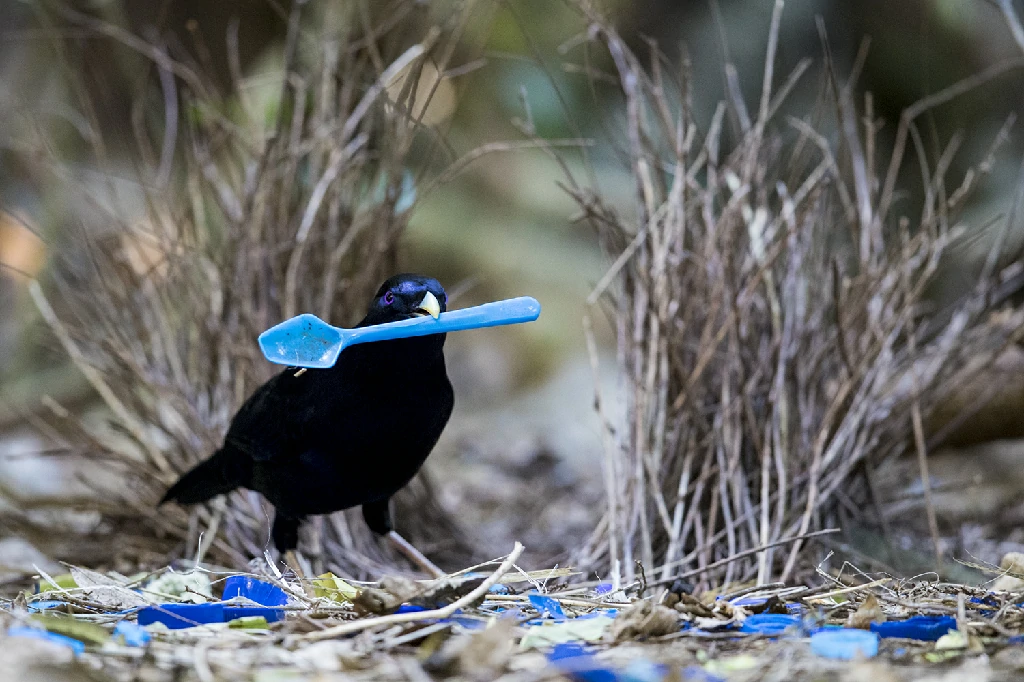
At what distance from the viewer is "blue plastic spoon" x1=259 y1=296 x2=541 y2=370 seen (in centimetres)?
193

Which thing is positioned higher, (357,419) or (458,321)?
(458,321)

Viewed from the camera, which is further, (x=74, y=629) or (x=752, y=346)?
(x=752, y=346)

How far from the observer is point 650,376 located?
2.62 meters

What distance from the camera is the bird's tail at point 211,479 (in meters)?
2.52

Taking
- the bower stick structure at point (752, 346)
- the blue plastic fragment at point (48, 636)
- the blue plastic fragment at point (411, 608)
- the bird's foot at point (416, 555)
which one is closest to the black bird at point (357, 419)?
the bird's foot at point (416, 555)

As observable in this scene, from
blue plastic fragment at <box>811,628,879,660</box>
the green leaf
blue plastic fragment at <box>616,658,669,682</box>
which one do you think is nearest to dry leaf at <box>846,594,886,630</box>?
blue plastic fragment at <box>811,628,879,660</box>

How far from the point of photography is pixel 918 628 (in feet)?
5.32

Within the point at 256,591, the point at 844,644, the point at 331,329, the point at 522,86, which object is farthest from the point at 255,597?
the point at 522,86

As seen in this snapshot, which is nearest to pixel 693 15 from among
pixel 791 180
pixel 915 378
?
pixel 791 180

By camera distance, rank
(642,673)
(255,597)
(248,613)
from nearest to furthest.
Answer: (642,673), (248,613), (255,597)

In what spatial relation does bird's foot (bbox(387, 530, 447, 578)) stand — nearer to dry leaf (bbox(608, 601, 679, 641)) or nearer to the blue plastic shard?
the blue plastic shard

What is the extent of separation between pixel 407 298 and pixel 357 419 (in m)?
0.29

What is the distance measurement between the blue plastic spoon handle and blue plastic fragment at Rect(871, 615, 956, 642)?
0.81m

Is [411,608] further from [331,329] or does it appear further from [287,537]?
[287,537]
